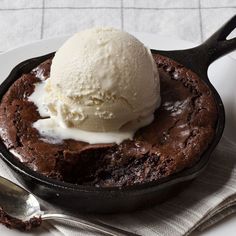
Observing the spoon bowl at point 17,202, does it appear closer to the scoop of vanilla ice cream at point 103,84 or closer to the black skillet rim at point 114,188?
the black skillet rim at point 114,188

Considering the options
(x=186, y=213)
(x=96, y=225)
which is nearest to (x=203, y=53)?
(x=186, y=213)

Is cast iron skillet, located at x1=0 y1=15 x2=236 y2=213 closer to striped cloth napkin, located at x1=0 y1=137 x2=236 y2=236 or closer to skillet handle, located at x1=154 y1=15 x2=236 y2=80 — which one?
striped cloth napkin, located at x1=0 y1=137 x2=236 y2=236

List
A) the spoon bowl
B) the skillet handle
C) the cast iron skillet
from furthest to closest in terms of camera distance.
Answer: the skillet handle, the spoon bowl, the cast iron skillet

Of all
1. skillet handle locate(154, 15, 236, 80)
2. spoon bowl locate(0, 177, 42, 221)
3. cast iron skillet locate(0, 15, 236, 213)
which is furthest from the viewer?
skillet handle locate(154, 15, 236, 80)

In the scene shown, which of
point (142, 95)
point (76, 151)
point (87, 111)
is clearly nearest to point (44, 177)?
point (76, 151)

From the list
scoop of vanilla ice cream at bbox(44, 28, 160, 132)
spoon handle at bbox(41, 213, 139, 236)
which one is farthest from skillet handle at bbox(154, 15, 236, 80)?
spoon handle at bbox(41, 213, 139, 236)
